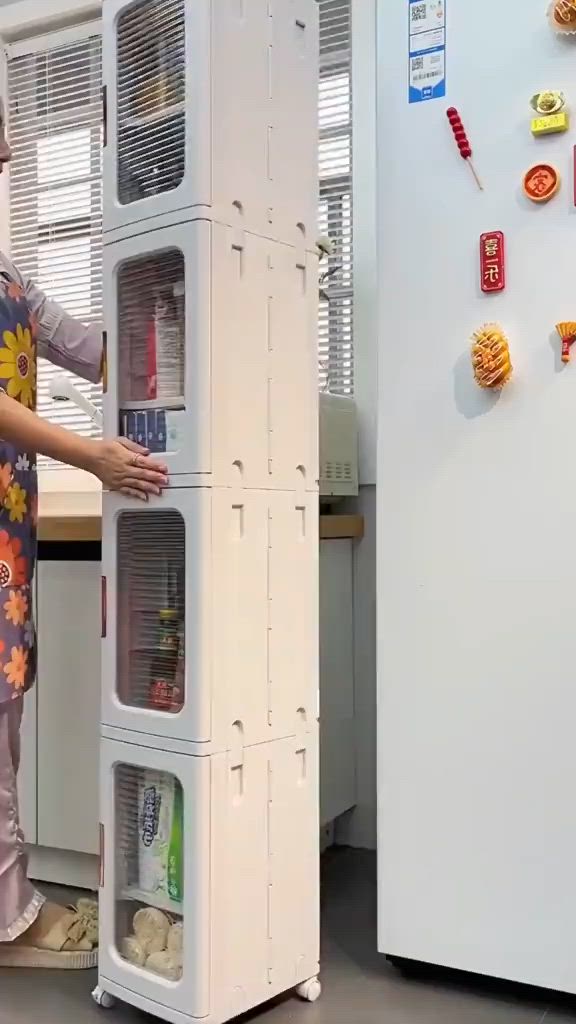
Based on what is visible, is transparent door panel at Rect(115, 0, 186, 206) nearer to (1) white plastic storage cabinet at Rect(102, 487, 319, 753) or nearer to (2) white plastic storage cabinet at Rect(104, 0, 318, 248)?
(2) white plastic storage cabinet at Rect(104, 0, 318, 248)

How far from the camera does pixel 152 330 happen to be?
1530mm

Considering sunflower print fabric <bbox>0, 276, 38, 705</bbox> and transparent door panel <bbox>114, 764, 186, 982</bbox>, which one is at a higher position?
sunflower print fabric <bbox>0, 276, 38, 705</bbox>

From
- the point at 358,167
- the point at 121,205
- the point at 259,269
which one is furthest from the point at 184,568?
the point at 358,167

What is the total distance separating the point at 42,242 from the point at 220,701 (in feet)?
5.93

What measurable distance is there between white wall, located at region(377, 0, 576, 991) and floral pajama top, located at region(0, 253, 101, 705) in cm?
60

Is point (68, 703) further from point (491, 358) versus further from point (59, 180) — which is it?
point (59, 180)

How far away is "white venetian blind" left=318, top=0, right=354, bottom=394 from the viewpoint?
2.32 metres

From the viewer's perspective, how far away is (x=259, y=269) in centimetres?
148

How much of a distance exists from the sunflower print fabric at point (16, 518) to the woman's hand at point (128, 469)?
0.70 feet

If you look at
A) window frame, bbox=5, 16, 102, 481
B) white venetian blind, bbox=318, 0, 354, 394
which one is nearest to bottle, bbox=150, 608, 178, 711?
white venetian blind, bbox=318, 0, 354, 394

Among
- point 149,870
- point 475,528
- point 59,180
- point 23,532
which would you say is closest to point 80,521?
point 23,532

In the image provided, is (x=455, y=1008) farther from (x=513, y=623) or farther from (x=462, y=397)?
(x=462, y=397)

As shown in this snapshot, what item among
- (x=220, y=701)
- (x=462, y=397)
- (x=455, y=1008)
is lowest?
(x=455, y=1008)

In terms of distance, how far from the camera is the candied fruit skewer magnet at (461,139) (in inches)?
59.6
